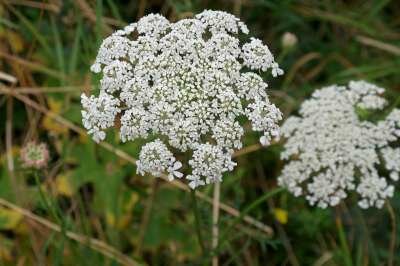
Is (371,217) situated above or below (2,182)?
above

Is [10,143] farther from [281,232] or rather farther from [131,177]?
[281,232]

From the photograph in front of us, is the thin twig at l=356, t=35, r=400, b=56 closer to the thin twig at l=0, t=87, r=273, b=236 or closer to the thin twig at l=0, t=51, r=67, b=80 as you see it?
the thin twig at l=0, t=87, r=273, b=236

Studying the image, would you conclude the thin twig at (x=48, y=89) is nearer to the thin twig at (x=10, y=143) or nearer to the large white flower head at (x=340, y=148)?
the thin twig at (x=10, y=143)

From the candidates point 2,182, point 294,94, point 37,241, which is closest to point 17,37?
point 2,182

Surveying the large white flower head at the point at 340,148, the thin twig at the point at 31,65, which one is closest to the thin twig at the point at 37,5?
the thin twig at the point at 31,65

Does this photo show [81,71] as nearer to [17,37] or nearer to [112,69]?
[17,37]
